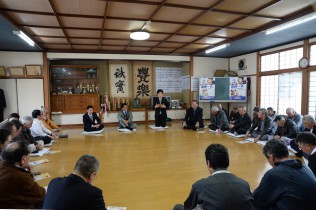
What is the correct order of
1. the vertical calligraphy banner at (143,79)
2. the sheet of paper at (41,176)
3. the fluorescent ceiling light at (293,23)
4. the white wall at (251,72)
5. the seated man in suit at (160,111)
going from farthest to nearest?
the vertical calligraphy banner at (143,79), the white wall at (251,72), the seated man in suit at (160,111), the fluorescent ceiling light at (293,23), the sheet of paper at (41,176)

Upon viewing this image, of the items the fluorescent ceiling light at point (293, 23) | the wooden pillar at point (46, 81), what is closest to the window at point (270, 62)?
the fluorescent ceiling light at point (293, 23)

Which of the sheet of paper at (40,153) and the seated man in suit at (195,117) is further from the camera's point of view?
the seated man in suit at (195,117)

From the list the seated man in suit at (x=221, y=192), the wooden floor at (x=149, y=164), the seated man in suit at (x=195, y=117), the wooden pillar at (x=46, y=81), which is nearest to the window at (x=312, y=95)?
the wooden floor at (x=149, y=164)

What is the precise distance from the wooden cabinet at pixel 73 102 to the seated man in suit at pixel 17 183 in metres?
6.81

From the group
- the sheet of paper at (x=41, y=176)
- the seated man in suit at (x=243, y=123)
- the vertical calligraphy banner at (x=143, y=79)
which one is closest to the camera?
the sheet of paper at (x=41, y=176)

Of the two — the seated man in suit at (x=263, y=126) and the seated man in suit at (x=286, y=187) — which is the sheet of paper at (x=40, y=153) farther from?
the seated man in suit at (x=263, y=126)

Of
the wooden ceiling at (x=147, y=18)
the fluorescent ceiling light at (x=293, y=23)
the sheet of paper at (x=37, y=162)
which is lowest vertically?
the sheet of paper at (x=37, y=162)

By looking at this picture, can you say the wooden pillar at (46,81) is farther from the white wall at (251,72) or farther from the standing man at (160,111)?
the white wall at (251,72)

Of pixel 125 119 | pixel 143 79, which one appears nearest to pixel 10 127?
pixel 125 119

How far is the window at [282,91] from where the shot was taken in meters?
6.43

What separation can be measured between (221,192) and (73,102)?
804 centimetres

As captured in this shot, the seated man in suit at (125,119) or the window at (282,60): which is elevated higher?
the window at (282,60)

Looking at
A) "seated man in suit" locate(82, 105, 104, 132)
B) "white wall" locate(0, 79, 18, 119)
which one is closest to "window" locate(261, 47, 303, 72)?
"seated man in suit" locate(82, 105, 104, 132)

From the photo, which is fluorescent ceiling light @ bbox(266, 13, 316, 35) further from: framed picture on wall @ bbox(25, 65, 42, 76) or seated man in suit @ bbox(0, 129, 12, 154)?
framed picture on wall @ bbox(25, 65, 42, 76)
